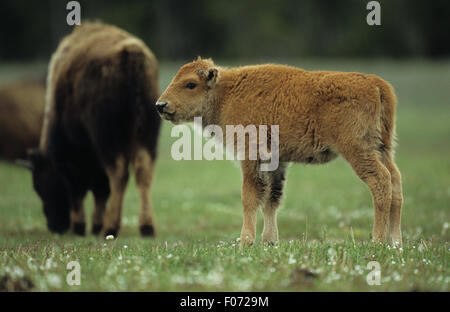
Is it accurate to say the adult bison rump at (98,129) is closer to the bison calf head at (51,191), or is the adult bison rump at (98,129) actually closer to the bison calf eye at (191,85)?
the bison calf head at (51,191)

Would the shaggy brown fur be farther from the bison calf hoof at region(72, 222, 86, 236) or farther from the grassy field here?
the bison calf hoof at region(72, 222, 86, 236)

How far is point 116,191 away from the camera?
955 centimetres

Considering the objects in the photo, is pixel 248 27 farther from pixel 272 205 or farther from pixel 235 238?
pixel 272 205

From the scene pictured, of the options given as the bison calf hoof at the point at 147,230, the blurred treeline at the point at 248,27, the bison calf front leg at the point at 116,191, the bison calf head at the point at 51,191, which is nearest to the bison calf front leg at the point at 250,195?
the bison calf front leg at the point at 116,191

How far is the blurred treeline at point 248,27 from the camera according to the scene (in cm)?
4700

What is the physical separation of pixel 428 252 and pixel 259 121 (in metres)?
2.23

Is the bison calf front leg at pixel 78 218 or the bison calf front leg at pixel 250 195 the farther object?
the bison calf front leg at pixel 78 218

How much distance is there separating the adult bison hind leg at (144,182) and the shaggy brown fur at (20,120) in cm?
1029

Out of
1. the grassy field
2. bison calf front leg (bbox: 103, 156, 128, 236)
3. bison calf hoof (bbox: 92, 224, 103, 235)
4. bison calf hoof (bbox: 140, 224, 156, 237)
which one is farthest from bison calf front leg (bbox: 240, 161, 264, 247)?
bison calf hoof (bbox: 92, 224, 103, 235)

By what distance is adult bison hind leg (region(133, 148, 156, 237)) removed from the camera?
9.76 meters

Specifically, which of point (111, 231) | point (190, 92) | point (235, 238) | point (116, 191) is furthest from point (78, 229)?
point (190, 92)

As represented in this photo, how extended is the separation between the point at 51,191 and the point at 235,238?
3.99 m

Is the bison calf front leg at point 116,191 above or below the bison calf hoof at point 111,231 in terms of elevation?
above

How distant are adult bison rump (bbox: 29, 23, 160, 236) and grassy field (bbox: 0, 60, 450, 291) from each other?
635 mm
